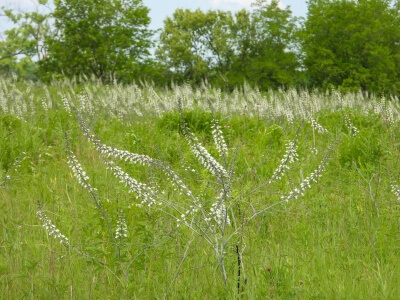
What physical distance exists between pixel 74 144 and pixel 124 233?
17.5 feet

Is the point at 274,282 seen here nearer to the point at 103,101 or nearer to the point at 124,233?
the point at 124,233

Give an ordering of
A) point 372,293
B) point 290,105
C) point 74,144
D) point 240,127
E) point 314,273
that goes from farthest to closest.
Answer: point 290,105
point 240,127
point 74,144
point 314,273
point 372,293

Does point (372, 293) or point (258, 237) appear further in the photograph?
point (258, 237)

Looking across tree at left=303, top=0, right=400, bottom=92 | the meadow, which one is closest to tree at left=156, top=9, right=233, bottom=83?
tree at left=303, top=0, right=400, bottom=92

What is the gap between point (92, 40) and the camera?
3966cm

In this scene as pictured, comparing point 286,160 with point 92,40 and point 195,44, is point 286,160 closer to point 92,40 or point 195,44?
point 92,40

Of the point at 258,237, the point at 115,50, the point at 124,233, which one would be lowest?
the point at 258,237

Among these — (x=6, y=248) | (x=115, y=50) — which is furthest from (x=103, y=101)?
(x=115, y=50)

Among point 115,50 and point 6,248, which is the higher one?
point 115,50

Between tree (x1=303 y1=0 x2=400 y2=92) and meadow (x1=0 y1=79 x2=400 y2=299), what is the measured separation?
36284 millimetres

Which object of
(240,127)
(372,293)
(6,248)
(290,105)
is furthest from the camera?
(290,105)

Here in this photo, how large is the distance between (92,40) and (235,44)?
20895 mm

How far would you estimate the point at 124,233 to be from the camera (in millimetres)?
4074

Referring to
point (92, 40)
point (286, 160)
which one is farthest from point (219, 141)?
point (92, 40)
